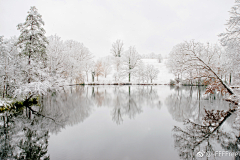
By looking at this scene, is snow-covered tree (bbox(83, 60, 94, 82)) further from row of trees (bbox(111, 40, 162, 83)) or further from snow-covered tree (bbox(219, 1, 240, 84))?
snow-covered tree (bbox(219, 1, 240, 84))

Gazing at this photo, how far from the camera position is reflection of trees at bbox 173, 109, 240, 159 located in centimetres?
499

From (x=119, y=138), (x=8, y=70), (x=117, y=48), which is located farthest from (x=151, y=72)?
(x=119, y=138)

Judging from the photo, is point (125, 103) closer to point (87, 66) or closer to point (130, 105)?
point (130, 105)

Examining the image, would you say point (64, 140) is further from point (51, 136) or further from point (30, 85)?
point (30, 85)

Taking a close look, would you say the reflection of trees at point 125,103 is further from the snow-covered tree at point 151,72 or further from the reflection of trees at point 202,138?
the snow-covered tree at point 151,72

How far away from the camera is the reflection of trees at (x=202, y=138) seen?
4992 millimetres

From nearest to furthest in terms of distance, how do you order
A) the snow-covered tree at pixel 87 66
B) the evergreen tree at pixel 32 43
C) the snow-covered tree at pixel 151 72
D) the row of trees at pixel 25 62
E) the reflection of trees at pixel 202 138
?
the reflection of trees at pixel 202 138 → the row of trees at pixel 25 62 → the evergreen tree at pixel 32 43 → the snow-covered tree at pixel 87 66 → the snow-covered tree at pixel 151 72

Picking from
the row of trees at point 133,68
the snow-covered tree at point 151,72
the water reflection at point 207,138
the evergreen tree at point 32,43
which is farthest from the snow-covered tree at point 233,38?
the snow-covered tree at point 151,72

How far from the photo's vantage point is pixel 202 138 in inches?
228

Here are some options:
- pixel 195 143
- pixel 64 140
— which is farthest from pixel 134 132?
pixel 64 140

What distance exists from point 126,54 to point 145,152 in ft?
127

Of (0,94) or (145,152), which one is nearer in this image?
(145,152)

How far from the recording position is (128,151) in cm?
500

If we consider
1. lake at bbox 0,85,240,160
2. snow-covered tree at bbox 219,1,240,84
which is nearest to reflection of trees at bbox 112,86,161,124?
lake at bbox 0,85,240,160
